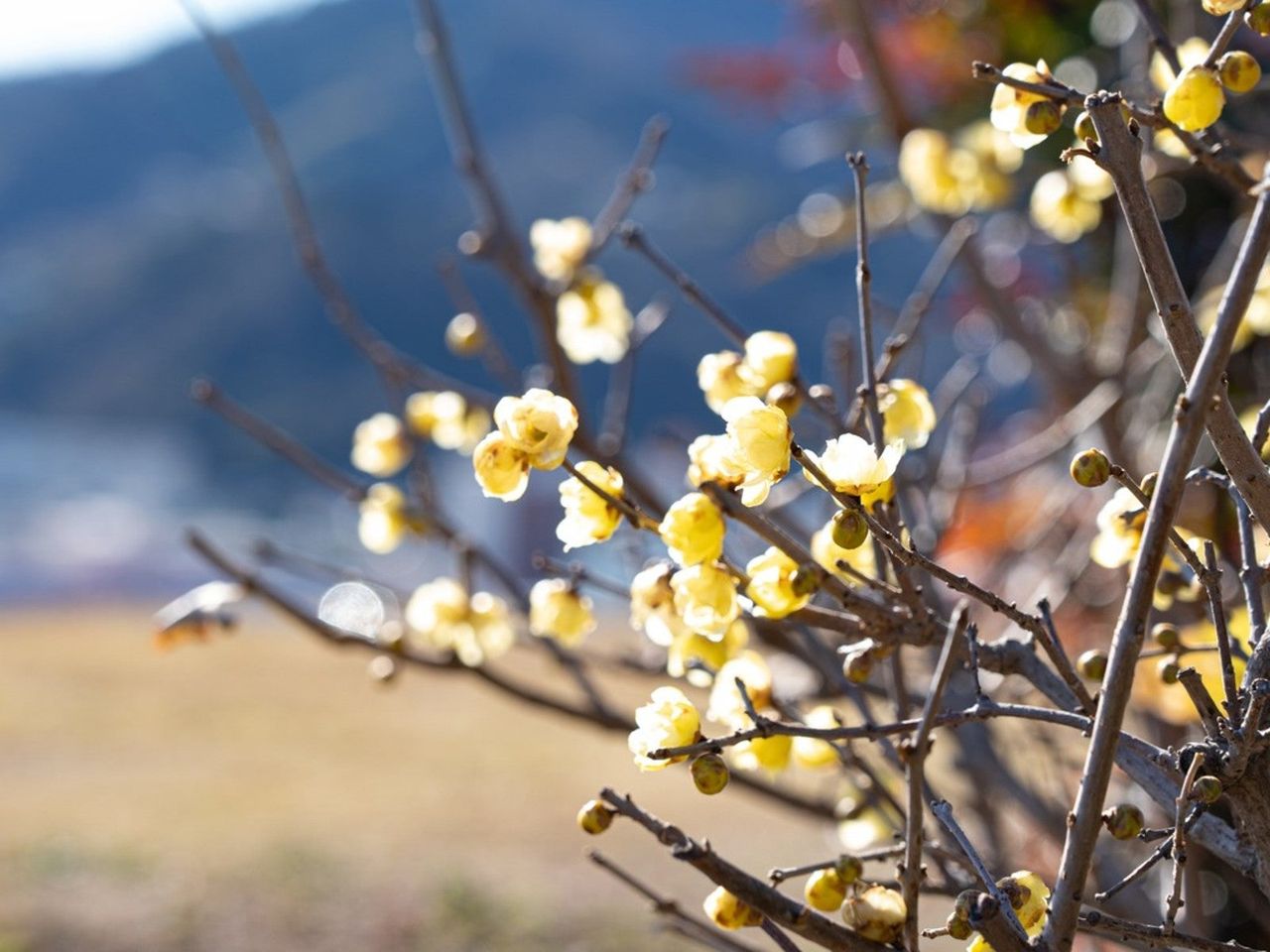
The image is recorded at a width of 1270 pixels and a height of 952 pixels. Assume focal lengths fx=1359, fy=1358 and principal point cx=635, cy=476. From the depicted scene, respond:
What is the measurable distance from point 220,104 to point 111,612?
1531cm

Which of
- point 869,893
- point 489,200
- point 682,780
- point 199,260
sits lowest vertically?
point 869,893

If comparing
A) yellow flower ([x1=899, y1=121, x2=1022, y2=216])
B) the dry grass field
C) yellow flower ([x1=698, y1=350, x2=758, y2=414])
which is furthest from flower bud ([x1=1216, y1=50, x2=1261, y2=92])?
the dry grass field

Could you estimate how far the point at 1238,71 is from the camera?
827 millimetres

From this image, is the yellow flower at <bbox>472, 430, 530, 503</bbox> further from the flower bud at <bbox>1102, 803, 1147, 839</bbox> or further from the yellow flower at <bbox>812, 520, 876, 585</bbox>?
the flower bud at <bbox>1102, 803, 1147, 839</bbox>

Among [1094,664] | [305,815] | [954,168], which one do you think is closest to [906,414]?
[1094,664]

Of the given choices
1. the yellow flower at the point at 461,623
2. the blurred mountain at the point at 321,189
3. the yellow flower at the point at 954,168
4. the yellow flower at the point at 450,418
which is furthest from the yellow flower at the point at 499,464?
the blurred mountain at the point at 321,189

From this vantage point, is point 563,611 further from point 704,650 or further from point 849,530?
point 849,530

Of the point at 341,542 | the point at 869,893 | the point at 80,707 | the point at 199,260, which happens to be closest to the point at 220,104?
the point at 199,260

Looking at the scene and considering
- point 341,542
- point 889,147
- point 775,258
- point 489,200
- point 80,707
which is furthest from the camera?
point 341,542

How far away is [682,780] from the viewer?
13.8ft

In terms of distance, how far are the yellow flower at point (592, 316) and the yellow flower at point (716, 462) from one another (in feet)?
2.26

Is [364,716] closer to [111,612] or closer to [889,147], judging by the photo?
[111,612]

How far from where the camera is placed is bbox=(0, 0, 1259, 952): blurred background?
9.87 feet

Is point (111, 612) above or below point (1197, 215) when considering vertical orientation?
above
